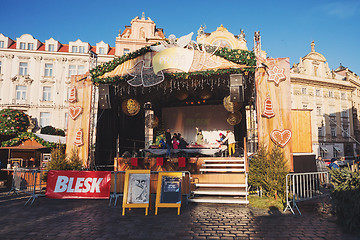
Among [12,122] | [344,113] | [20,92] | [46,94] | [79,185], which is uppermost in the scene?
[20,92]

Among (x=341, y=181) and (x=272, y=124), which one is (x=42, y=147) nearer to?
(x=272, y=124)

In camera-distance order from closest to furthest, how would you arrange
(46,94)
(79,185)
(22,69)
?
(79,185) < (22,69) < (46,94)

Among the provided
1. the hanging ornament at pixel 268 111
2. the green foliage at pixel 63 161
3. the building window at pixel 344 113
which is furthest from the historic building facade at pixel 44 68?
the building window at pixel 344 113

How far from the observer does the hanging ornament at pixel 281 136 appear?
30.9ft

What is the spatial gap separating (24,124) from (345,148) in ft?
149

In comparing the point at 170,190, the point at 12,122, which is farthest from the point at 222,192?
the point at 12,122

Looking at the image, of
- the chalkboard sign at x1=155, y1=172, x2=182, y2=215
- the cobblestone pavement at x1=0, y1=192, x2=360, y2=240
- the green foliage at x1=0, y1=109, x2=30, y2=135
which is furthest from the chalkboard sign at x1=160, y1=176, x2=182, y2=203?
the green foliage at x1=0, y1=109, x2=30, y2=135

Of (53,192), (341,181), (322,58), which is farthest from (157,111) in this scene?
(322,58)

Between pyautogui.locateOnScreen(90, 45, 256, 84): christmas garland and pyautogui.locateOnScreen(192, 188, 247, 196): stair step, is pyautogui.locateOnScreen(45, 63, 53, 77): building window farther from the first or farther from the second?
pyautogui.locateOnScreen(192, 188, 247, 196): stair step

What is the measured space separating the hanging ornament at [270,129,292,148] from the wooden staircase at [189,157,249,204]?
1.69 metres

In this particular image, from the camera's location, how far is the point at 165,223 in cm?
550

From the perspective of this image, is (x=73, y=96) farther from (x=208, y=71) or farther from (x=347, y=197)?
(x=347, y=197)

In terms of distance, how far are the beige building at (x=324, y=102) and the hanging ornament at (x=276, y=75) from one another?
1177 inches

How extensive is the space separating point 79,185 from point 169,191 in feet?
10.3
